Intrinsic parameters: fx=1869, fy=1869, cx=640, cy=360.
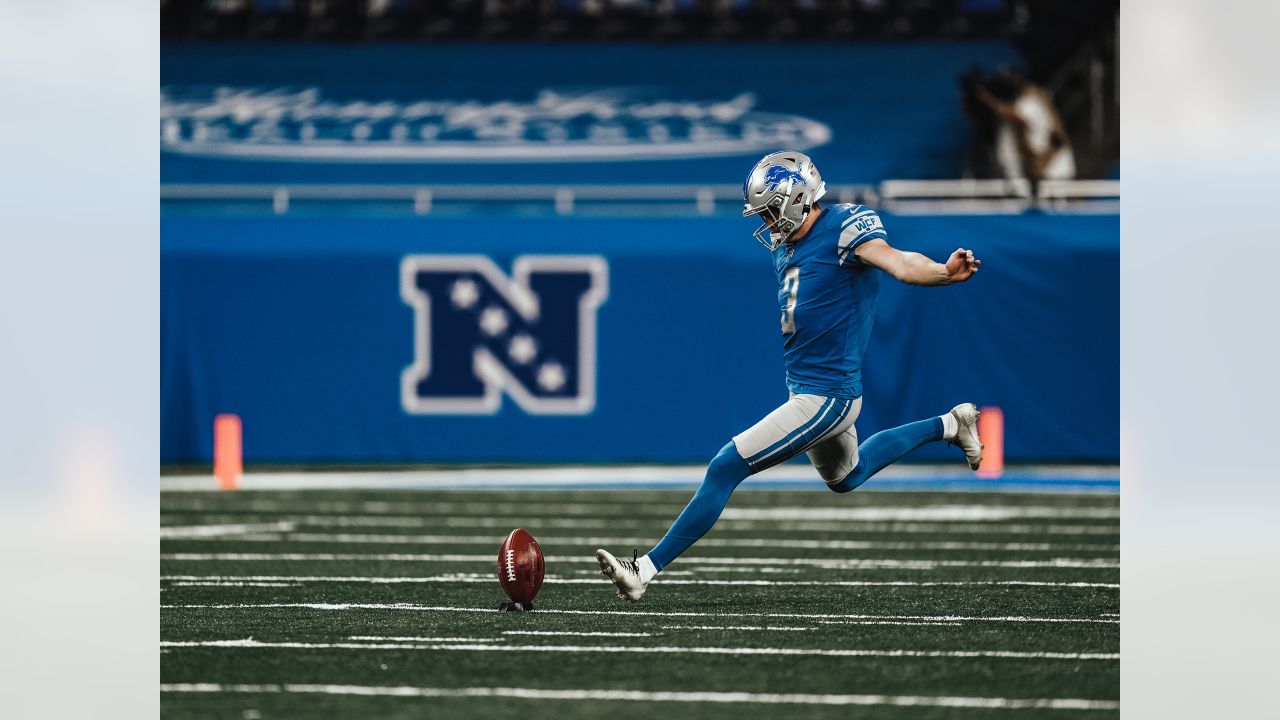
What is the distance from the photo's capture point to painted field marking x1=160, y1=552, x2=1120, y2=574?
364 inches

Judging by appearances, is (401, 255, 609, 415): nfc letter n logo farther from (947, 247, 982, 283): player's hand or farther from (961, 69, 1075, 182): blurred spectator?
(947, 247, 982, 283): player's hand

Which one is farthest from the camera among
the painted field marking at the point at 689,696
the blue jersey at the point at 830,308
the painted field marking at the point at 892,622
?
the blue jersey at the point at 830,308

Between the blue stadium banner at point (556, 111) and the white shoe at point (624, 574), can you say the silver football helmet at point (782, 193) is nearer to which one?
the white shoe at point (624, 574)

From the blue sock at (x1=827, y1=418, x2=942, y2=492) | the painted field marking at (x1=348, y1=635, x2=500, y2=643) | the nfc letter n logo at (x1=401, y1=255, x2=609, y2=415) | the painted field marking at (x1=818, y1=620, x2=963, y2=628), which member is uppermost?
the nfc letter n logo at (x1=401, y1=255, x2=609, y2=415)

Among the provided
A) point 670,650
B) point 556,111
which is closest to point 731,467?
point 670,650

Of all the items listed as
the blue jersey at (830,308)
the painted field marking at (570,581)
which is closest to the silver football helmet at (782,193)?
the blue jersey at (830,308)

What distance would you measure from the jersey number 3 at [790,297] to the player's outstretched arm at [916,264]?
0.30 metres

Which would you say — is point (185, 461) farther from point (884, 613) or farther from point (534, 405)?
point (884, 613)

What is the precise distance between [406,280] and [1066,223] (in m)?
6.01

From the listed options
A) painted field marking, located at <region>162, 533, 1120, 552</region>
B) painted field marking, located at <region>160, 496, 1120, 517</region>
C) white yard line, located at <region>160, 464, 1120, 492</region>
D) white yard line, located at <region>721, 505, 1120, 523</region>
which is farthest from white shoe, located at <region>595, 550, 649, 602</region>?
white yard line, located at <region>160, 464, 1120, 492</region>

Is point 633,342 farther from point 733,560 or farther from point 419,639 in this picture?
point 419,639

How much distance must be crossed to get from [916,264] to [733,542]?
12.3 ft

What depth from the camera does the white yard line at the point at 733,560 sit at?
9.25m
